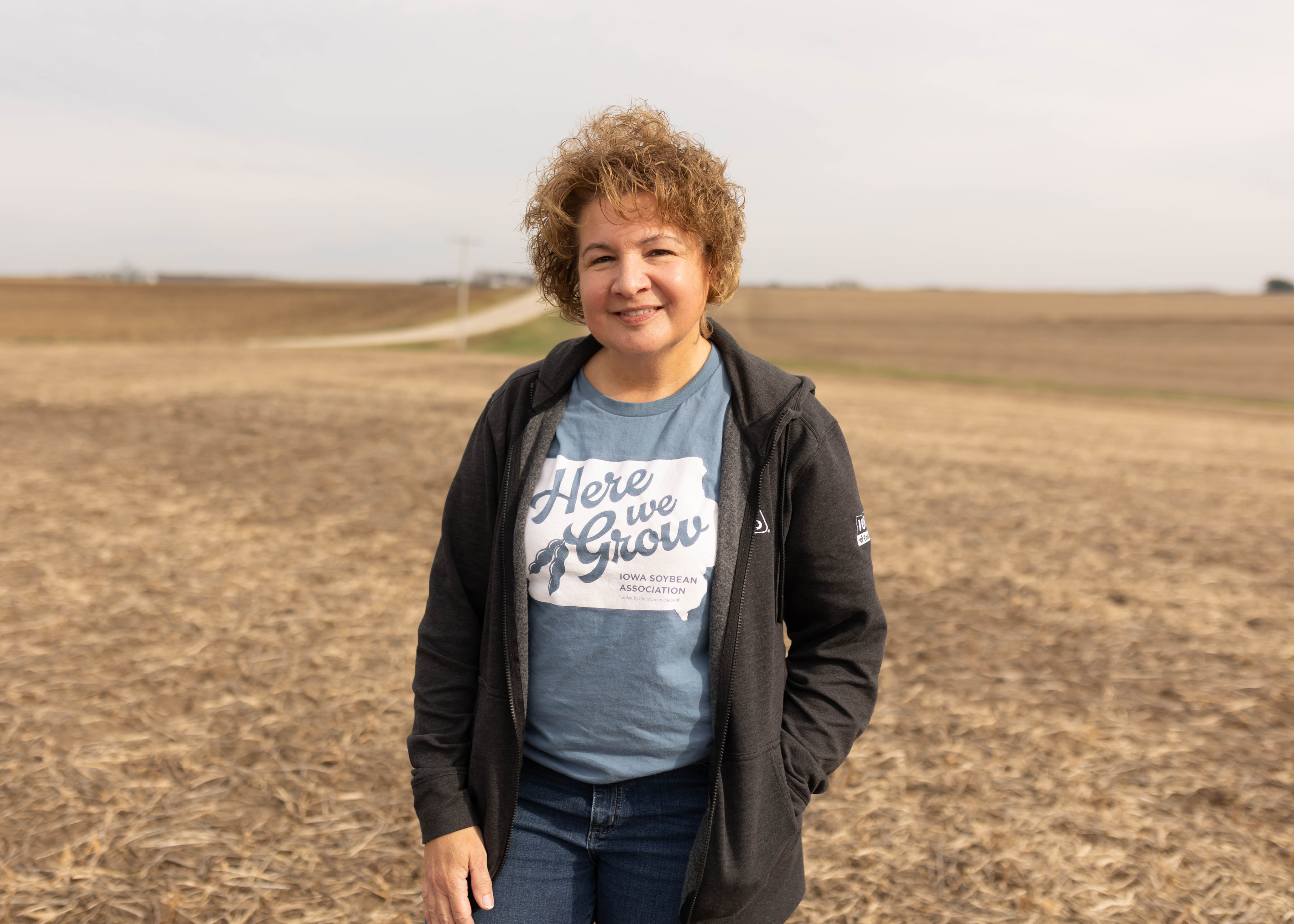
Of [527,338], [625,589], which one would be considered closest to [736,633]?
[625,589]

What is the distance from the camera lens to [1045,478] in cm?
1039

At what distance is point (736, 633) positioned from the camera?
5.85 feet

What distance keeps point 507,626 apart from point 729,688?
0.48m

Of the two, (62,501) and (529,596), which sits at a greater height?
(529,596)

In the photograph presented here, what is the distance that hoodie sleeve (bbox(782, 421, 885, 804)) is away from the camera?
6.05 feet

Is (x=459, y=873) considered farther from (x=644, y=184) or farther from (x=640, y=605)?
(x=644, y=184)

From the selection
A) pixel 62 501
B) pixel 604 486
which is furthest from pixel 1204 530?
pixel 62 501

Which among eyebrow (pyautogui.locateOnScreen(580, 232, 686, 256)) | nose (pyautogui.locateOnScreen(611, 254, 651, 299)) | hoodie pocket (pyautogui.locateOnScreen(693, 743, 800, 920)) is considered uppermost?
eyebrow (pyautogui.locateOnScreen(580, 232, 686, 256))

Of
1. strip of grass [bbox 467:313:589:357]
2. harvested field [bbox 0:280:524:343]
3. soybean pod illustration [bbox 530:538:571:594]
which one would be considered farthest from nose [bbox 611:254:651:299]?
harvested field [bbox 0:280:524:343]

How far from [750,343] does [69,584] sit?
131 ft

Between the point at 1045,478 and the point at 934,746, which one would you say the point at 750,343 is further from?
the point at 934,746

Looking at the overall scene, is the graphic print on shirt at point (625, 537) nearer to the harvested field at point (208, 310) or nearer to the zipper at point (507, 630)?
the zipper at point (507, 630)

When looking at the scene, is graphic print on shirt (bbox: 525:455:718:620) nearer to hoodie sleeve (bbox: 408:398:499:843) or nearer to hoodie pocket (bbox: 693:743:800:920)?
hoodie sleeve (bbox: 408:398:499:843)

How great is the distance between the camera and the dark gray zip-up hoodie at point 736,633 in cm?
180
